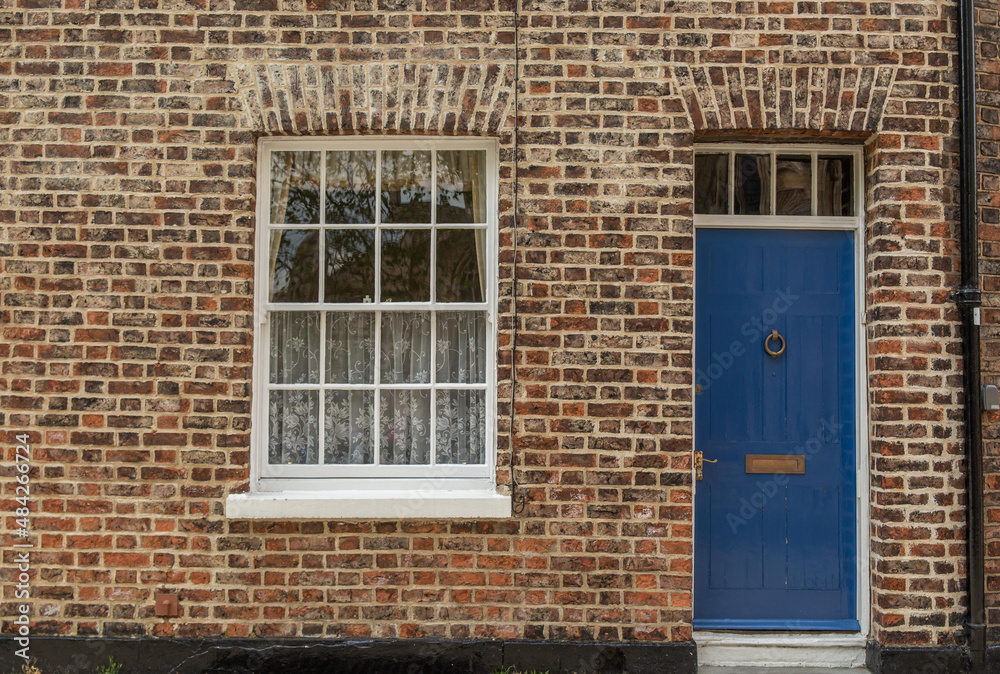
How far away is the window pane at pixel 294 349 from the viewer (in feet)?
12.8

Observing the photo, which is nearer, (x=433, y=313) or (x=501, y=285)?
(x=501, y=285)

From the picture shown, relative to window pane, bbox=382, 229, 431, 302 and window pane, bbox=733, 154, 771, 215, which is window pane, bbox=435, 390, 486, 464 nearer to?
window pane, bbox=382, 229, 431, 302

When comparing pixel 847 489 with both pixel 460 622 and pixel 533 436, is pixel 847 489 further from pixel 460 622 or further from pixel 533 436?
pixel 460 622

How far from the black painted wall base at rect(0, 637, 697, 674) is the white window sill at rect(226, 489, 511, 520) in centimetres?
69

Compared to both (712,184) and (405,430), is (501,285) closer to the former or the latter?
(405,430)

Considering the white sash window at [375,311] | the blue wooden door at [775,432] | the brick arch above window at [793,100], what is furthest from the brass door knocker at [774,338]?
the white sash window at [375,311]

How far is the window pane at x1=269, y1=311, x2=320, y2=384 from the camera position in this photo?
3.90 meters

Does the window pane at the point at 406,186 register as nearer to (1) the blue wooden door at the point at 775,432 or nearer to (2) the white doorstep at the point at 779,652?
(1) the blue wooden door at the point at 775,432

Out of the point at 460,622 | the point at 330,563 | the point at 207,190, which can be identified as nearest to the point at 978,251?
the point at 460,622

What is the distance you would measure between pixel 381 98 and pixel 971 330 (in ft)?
11.3

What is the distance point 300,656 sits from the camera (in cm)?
365

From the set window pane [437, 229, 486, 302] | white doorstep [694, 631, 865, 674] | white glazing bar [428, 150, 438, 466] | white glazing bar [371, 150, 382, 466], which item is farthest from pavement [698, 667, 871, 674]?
window pane [437, 229, 486, 302]

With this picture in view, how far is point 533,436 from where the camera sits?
12.1 feet

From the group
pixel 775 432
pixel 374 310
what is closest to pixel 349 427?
pixel 374 310
